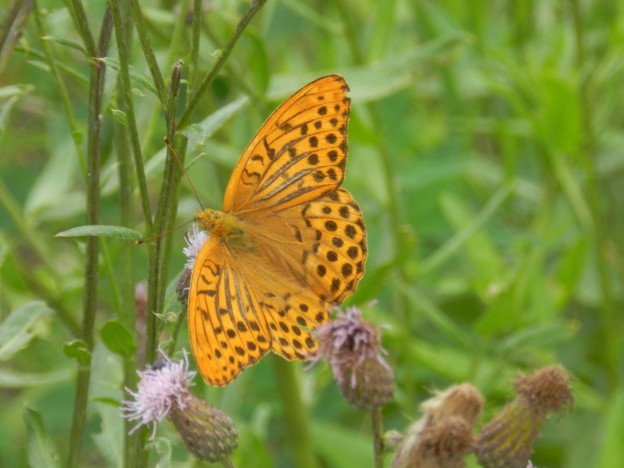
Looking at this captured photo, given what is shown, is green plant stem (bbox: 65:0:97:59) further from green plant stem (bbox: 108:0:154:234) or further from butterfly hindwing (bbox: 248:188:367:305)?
butterfly hindwing (bbox: 248:188:367:305)

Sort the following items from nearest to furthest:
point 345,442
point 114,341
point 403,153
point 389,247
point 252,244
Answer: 1. point 114,341
2. point 252,244
3. point 345,442
4. point 389,247
5. point 403,153

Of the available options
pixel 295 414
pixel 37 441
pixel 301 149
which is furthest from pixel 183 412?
pixel 295 414

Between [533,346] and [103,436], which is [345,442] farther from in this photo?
[103,436]

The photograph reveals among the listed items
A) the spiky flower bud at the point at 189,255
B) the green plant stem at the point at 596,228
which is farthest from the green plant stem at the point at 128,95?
the green plant stem at the point at 596,228

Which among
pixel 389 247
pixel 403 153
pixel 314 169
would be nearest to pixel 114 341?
pixel 314 169

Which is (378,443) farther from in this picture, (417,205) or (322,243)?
(417,205)

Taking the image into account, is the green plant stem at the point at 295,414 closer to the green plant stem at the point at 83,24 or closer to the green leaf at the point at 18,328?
the green leaf at the point at 18,328

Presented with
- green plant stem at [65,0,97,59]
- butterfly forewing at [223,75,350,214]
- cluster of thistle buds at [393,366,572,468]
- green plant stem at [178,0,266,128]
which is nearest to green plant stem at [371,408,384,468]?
cluster of thistle buds at [393,366,572,468]
